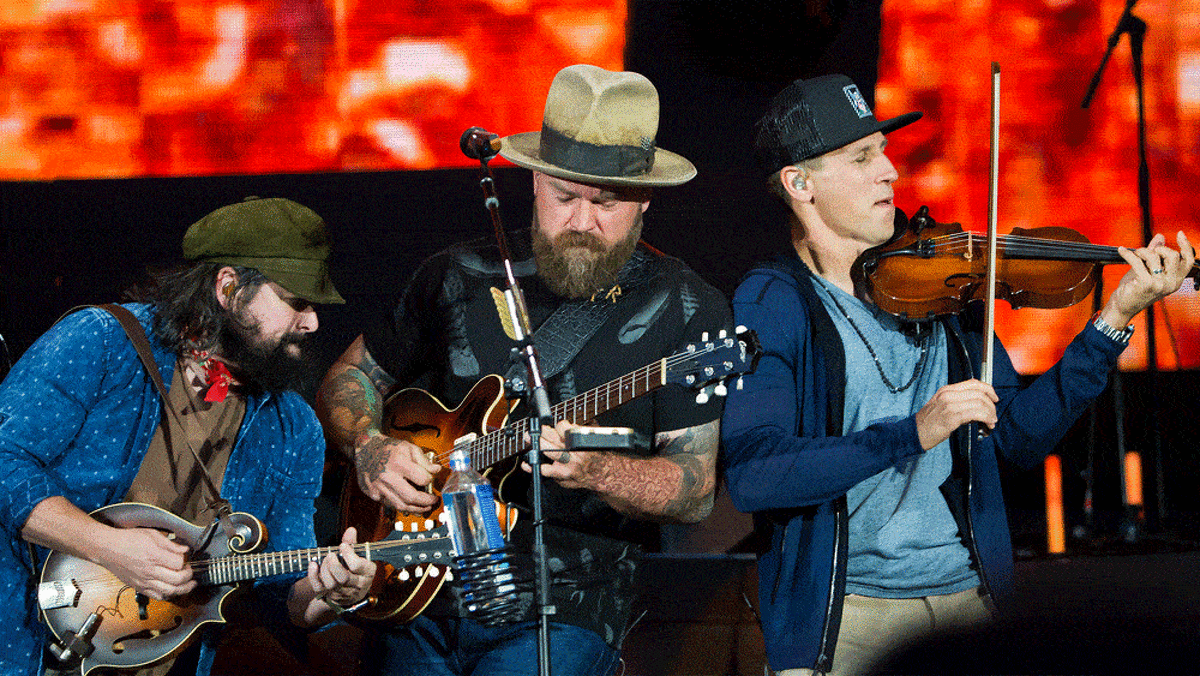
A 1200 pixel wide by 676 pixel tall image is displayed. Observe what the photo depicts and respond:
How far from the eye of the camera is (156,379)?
2.94 meters

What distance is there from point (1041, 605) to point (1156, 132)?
294cm

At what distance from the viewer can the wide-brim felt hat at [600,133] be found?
2.96 metres

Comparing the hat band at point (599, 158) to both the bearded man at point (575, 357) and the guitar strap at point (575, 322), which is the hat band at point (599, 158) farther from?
the guitar strap at point (575, 322)

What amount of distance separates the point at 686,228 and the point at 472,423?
4.46 ft

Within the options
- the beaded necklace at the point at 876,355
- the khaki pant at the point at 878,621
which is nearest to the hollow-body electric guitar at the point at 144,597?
the khaki pant at the point at 878,621

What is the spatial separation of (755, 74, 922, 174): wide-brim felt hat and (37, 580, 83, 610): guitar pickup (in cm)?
210

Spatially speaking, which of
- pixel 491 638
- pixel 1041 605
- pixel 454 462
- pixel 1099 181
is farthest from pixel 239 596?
pixel 1099 181

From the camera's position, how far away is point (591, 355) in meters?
2.97

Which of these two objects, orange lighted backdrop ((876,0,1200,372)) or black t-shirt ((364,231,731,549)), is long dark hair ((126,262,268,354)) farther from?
orange lighted backdrop ((876,0,1200,372))

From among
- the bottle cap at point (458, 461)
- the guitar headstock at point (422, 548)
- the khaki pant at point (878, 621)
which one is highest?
the bottle cap at point (458, 461)

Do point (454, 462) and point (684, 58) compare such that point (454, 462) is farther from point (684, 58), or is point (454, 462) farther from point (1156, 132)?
point (1156, 132)

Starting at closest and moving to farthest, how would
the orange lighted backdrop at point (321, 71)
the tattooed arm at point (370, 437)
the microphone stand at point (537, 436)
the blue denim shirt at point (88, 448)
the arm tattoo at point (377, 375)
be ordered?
the microphone stand at point (537, 436), the blue denim shirt at point (88, 448), the tattooed arm at point (370, 437), the arm tattoo at point (377, 375), the orange lighted backdrop at point (321, 71)

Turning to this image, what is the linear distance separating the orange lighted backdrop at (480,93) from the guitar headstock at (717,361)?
1670 mm

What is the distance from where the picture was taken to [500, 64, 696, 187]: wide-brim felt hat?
2.96 metres
